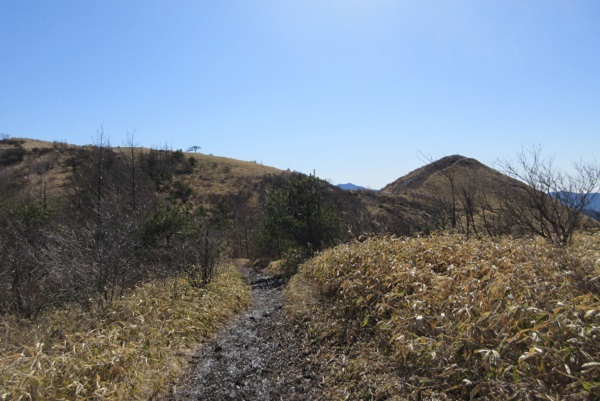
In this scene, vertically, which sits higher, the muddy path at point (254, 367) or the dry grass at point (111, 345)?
the dry grass at point (111, 345)

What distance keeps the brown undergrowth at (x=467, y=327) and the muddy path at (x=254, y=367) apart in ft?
1.12

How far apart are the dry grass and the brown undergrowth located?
2084 mm

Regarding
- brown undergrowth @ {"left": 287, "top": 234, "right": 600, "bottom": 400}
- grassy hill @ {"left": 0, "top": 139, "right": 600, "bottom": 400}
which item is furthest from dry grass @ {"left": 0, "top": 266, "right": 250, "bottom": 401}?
brown undergrowth @ {"left": 287, "top": 234, "right": 600, "bottom": 400}

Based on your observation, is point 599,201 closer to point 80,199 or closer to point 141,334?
point 141,334

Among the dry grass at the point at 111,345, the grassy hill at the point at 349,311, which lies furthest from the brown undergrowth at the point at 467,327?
the dry grass at the point at 111,345

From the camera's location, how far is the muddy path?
4.27 meters

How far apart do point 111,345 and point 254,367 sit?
1856 millimetres

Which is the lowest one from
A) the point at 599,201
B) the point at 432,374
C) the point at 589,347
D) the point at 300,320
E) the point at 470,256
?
the point at 300,320

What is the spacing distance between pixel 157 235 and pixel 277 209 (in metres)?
5.99

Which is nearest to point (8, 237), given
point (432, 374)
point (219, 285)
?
point (219, 285)

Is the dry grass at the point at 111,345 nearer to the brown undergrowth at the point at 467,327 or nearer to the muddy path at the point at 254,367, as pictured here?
the muddy path at the point at 254,367

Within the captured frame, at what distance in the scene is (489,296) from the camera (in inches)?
158

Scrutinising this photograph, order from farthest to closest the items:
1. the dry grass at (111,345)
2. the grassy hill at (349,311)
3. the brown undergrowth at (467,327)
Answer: the dry grass at (111,345), the grassy hill at (349,311), the brown undergrowth at (467,327)

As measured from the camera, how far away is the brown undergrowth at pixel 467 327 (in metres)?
2.82
